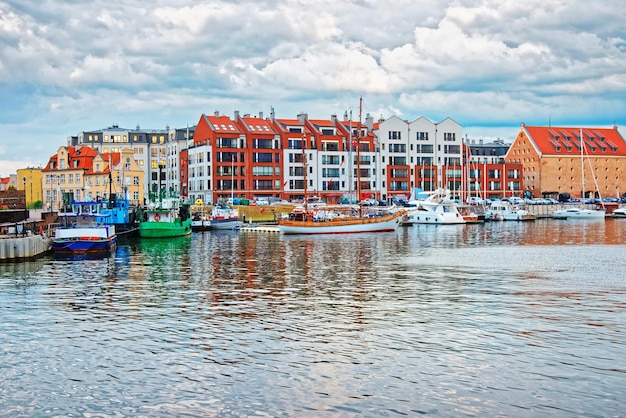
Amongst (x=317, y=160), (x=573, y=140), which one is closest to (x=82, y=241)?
(x=317, y=160)

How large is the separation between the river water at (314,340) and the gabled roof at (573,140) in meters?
126

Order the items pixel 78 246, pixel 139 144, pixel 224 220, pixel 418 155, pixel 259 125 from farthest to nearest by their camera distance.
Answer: pixel 139 144
pixel 418 155
pixel 259 125
pixel 224 220
pixel 78 246

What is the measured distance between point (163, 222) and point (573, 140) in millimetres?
123263

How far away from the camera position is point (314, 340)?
2536cm

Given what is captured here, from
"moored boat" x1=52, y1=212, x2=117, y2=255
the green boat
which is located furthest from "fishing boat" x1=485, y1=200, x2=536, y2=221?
"moored boat" x1=52, y1=212, x2=117, y2=255

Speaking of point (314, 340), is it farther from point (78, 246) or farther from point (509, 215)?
point (509, 215)

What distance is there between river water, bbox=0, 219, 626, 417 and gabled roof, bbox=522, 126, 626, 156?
126 meters

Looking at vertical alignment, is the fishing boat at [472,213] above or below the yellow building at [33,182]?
below

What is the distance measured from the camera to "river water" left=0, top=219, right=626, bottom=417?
18.9 metres

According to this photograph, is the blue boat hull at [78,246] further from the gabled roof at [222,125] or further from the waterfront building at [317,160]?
the gabled roof at [222,125]

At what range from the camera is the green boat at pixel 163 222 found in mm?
79812

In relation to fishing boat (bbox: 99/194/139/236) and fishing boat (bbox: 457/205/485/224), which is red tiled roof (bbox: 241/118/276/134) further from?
fishing boat (bbox: 99/194/139/236)

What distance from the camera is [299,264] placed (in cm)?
5147

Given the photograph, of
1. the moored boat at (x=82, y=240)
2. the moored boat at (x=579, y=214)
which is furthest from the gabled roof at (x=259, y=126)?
the moored boat at (x=82, y=240)
